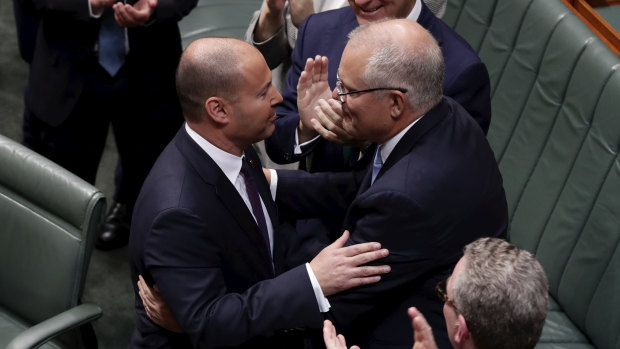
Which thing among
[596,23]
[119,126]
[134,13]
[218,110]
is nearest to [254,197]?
[218,110]

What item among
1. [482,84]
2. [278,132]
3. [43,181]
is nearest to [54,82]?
[43,181]

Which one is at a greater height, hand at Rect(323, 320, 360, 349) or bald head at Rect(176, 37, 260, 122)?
bald head at Rect(176, 37, 260, 122)

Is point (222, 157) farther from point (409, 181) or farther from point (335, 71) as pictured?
point (335, 71)

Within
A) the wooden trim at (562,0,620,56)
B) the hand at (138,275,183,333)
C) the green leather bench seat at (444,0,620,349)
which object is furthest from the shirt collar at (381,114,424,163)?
the wooden trim at (562,0,620,56)

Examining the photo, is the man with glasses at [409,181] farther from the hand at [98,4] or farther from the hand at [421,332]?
the hand at [98,4]

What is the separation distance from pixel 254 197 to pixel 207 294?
358 mm

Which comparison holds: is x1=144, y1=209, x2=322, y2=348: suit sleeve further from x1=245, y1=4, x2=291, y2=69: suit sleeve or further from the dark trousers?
the dark trousers

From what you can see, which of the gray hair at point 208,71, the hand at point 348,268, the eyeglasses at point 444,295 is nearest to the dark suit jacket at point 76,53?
the gray hair at point 208,71

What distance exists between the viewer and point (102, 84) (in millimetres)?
3295

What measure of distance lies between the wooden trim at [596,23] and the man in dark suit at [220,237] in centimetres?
148

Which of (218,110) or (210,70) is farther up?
(210,70)

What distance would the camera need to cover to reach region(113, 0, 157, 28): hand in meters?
3.07

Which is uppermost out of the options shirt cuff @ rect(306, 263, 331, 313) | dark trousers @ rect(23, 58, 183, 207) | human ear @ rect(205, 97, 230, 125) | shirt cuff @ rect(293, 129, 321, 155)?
human ear @ rect(205, 97, 230, 125)

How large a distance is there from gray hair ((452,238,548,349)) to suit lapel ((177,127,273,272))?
0.64 m
